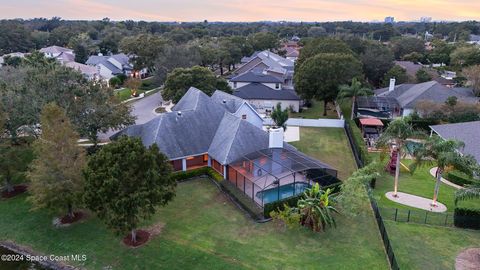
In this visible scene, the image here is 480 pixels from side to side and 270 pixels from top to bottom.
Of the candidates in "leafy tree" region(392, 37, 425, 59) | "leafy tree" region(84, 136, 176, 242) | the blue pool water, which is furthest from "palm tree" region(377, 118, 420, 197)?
"leafy tree" region(392, 37, 425, 59)

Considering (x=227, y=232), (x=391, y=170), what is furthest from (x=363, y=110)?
(x=227, y=232)

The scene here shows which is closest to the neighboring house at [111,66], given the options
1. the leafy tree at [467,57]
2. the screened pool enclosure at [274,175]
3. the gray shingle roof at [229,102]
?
the gray shingle roof at [229,102]

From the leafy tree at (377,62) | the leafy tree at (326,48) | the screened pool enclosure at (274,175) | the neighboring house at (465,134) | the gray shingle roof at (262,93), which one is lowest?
the screened pool enclosure at (274,175)

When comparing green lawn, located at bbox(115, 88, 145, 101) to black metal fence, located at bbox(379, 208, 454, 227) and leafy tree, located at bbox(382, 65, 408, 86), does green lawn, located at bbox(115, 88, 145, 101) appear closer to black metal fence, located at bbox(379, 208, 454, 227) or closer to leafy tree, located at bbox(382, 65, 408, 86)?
leafy tree, located at bbox(382, 65, 408, 86)

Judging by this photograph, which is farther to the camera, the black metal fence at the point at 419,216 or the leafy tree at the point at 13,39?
the leafy tree at the point at 13,39

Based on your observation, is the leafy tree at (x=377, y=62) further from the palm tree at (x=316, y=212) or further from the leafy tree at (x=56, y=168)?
the leafy tree at (x=56, y=168)

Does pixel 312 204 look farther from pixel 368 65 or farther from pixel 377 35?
pixel 377 35

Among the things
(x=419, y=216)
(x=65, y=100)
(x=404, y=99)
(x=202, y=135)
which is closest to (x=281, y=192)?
(x=419, y=216)
